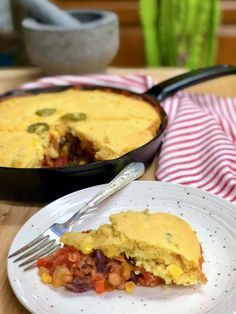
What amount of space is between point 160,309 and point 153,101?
0.64 meters

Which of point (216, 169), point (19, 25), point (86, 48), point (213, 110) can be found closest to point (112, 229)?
point (216, 169)

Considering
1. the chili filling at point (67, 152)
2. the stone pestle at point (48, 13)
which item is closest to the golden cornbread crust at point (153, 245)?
the chili filling at point (67, 152)

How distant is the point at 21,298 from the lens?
2.33 ft

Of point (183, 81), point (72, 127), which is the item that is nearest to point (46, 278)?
point (72, 127)

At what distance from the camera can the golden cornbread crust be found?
0.75 m

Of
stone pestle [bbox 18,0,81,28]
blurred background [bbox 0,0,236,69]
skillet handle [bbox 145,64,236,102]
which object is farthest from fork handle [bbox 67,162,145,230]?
blurred background [bbox 0,0,236,69]

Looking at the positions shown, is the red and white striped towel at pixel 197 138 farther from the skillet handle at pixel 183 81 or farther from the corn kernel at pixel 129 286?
the corn kernel at pixel 129 286

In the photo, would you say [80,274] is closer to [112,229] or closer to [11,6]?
[112,229]

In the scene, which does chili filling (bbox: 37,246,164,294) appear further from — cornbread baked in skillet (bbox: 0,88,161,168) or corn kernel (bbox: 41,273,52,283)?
cornbread baked in skillet (bbox: 0,88,161,168)

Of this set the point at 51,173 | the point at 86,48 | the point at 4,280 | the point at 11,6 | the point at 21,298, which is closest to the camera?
the point at 21,298

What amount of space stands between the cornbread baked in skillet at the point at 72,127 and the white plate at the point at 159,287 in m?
0.14

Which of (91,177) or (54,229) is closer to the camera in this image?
(54,229)

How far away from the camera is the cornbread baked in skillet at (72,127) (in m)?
1.08

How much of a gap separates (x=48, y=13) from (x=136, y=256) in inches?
39.4
